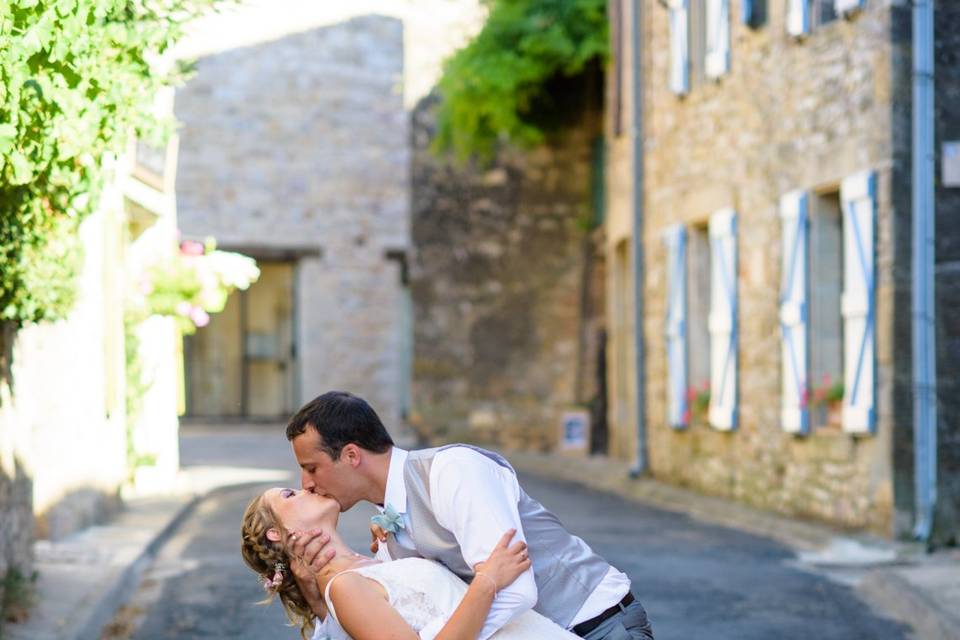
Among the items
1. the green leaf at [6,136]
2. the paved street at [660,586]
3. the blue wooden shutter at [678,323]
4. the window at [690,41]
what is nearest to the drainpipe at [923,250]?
the paved street at [660,586]

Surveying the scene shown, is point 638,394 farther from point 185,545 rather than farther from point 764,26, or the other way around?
point 185,545

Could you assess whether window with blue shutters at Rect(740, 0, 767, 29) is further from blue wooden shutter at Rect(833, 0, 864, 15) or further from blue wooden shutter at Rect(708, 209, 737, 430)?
blue wooden shutter at Rect(833, 0, 864, 15)

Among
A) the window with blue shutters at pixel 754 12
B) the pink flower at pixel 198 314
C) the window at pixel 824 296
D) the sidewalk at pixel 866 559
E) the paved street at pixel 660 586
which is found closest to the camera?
the paved street at pixel 660 586

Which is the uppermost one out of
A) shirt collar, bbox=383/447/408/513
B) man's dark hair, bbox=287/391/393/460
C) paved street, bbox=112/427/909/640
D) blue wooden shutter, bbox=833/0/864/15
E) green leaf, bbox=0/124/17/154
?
blue wooden shutter, bbox=833/0/864/15

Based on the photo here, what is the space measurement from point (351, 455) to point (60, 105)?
1846mm

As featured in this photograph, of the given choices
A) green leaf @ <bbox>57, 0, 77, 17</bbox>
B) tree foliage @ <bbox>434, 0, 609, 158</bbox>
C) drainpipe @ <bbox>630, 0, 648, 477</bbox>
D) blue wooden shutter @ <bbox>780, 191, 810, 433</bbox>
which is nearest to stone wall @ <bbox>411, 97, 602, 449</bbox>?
tree foliage @ <bbox>434, 0, 609, 158</bbox>

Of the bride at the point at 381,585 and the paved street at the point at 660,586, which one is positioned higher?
the bride at the point at 381,585

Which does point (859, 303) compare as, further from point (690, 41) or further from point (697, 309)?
point (690, 41)

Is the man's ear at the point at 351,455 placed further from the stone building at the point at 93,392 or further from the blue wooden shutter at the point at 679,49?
the blue wooden shutter at the point at 679,49

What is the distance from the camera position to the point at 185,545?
11.4 m

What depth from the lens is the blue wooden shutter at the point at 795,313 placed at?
41.5ft

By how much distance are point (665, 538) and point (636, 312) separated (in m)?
5.79

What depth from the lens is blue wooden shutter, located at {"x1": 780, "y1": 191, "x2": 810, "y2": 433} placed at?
1265 centimetres

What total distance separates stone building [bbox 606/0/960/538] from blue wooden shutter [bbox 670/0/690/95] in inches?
1.0
